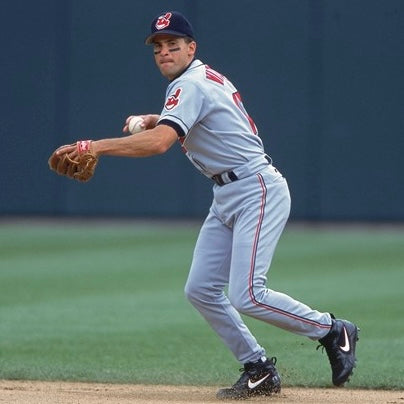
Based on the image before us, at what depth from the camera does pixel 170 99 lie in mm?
5742

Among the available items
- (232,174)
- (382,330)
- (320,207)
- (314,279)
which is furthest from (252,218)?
(320,207)

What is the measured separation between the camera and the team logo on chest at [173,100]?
5708 millimetres

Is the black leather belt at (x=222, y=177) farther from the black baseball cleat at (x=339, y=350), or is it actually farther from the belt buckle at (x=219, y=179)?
the black baseball cleat at (x=339, y=350)

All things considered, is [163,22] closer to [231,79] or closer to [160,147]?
[160,147]

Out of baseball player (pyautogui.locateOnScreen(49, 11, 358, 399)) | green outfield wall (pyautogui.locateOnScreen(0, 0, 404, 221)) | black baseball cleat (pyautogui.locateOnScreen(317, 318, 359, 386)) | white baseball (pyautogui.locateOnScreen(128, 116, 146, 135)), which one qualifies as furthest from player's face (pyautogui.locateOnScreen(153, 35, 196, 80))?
green outfield wall (pyautogui.locateOnScreen(0, 0, 404, 221))

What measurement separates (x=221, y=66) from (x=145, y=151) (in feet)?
32.9

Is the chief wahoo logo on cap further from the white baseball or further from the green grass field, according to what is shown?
the green grass field

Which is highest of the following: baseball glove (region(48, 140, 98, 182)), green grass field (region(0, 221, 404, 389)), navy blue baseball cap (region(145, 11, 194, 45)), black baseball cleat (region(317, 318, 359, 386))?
navy blue baseball cap (region(145, 11, 194, 45))

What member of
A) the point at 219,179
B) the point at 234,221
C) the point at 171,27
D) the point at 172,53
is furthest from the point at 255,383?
the point at 171,27

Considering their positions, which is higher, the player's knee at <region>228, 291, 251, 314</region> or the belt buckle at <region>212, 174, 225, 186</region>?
the belt buckle at <region>212, 174, 225, 186</region>

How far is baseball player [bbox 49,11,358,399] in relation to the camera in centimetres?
588

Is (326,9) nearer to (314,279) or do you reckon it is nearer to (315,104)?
(315,104)

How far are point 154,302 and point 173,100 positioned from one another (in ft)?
14.0

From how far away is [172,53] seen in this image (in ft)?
19.4
